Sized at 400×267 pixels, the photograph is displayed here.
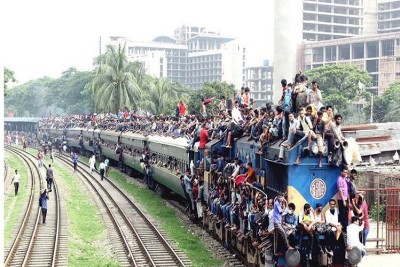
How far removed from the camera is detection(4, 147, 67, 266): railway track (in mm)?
18422

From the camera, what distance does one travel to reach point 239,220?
52.9 ft

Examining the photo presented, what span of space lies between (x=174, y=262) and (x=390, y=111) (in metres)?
55.6

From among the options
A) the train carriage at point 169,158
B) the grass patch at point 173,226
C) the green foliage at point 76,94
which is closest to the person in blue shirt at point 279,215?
the grass patch at point 173,226

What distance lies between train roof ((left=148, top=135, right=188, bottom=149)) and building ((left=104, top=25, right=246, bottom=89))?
125 m

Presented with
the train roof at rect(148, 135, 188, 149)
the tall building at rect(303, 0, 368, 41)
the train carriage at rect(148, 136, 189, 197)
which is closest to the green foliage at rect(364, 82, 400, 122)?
the train roof at rect(148, 135, 188, 149)

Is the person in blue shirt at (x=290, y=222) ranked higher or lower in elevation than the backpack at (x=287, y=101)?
lower

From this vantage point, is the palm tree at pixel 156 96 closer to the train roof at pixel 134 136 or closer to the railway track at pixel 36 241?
the train roof at pixel 134 136

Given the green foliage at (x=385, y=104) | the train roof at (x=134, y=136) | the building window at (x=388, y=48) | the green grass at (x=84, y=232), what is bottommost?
the green grass at (x=84, y=232)

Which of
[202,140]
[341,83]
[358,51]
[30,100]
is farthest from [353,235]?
[30,100]

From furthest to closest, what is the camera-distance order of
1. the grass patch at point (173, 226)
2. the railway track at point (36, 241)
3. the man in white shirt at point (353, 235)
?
the railway track at point (36, 241)
the grass patch at point (173, 226)
the man in white shirt at point (353, 235)

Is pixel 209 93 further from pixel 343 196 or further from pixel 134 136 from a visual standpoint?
pixel 343 196

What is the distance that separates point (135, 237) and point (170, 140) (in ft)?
22.8

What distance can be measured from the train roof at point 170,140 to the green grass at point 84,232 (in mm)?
4578

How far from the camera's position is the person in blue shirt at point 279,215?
1223 centimetres
